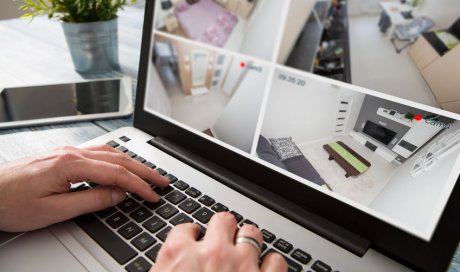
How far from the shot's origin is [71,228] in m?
0.40

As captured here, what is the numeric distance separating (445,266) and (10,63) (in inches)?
40.0

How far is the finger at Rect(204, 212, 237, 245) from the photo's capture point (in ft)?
1.14

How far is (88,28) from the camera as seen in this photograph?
2.45 feet

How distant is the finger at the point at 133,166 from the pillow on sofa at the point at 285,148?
16 centimetres

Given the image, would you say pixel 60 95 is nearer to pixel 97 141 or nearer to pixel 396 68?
pixel 97 141

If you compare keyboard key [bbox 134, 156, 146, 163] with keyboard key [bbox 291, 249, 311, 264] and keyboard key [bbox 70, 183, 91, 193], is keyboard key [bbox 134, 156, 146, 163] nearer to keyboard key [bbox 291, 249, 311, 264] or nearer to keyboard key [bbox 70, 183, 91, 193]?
keyboard key [bbox 70, 183, 91, 193]

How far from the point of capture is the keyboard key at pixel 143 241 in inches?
14.6

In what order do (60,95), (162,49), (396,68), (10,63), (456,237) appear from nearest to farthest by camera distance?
(456,237) → (396,68) → (162,49) → (60,95) → (10,63)

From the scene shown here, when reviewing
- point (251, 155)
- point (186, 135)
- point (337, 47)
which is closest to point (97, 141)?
point (186, 135)

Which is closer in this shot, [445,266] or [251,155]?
[445,266]

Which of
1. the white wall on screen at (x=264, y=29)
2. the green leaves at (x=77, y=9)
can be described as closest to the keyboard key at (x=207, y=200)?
the white wall on screen at (x=264, y=29)

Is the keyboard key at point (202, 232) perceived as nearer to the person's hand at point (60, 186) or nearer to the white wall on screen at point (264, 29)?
the person's hand at point (60, 186)

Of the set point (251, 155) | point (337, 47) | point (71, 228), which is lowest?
point (71, 228)

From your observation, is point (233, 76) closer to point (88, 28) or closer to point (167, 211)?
point (167, 211)
